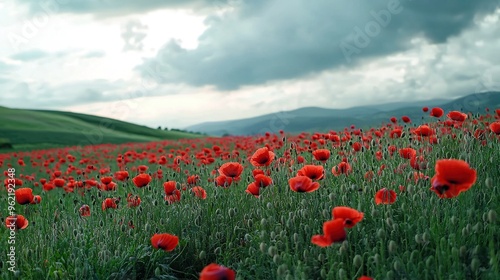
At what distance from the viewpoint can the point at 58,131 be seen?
39.4 meters

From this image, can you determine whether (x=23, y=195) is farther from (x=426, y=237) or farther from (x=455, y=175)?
(x=455, y=175)

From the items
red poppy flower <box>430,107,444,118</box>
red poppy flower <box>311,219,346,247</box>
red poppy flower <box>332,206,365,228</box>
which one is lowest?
red poppy flower <box>311,219,346,247</box>

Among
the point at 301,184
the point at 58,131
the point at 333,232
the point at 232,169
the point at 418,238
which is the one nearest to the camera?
the point at 333,232

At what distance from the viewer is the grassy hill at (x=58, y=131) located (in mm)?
33503

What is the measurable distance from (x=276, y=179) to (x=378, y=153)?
121 cm

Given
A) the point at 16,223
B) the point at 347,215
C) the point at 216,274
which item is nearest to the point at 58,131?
the point at 16,223

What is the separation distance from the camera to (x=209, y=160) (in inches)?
242

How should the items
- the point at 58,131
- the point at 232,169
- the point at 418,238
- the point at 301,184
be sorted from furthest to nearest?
the point at 58,131
the point at 232,169
the point at 301,184
the point at 418,238

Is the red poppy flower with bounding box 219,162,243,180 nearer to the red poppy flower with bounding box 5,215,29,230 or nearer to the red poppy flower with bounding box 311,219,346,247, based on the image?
the red poppy flower with bounding box 311,219,346,247

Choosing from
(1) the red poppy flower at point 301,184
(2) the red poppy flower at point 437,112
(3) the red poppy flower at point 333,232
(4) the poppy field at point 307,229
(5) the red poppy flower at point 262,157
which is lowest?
(4) the poppy field at point 307,229

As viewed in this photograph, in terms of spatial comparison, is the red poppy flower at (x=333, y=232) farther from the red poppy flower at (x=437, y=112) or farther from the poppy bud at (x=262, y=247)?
the red poppy flower at (x=437, y=112)

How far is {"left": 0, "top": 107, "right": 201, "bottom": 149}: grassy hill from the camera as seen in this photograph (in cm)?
3350

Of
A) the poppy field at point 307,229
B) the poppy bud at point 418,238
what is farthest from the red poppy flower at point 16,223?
the poppy bud at point 418,238

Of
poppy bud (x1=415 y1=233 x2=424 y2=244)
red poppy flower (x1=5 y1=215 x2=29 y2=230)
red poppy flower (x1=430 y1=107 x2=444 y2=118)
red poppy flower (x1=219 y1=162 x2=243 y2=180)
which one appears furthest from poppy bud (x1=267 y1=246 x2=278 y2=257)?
red poppy flower (x1=430 y1=107 x2=444 y2=118)
